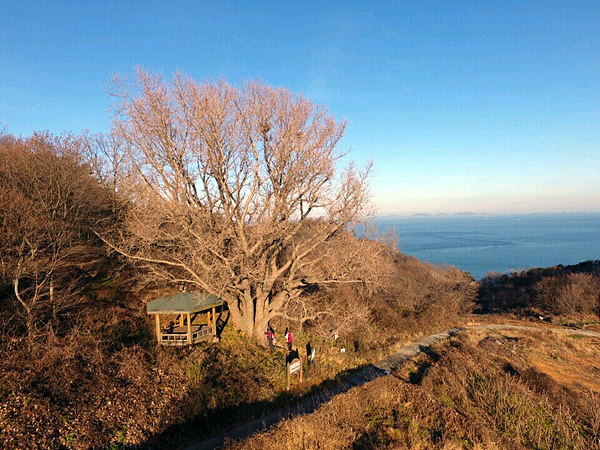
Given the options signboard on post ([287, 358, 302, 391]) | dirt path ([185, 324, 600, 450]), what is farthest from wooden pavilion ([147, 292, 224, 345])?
dirt path ([185, 324, 600, 450])

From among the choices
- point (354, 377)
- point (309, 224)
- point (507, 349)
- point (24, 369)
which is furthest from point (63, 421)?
point (507, 349)

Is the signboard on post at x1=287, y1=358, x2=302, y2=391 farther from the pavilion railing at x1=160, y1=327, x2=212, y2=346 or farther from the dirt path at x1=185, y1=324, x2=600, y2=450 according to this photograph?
the pavilion railing at x1=160, y1=327, x2=212, y2=346

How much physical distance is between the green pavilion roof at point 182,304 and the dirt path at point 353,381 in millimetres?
4606

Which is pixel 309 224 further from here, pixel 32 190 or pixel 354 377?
pixel 32 190

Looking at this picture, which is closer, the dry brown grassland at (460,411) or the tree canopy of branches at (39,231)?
the dry brown grassland at (460,411)

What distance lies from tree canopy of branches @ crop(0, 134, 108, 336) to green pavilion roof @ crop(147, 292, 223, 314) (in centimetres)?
309

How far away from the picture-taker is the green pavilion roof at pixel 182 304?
455 inches

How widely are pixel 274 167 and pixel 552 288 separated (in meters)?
36.7

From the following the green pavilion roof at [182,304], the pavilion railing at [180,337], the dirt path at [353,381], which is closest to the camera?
the dirt path at [353,381]

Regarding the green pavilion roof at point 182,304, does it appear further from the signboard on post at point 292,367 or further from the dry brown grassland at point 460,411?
the dry brown grassland at point 460,411

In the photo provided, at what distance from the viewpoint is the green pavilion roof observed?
11547 millimetres

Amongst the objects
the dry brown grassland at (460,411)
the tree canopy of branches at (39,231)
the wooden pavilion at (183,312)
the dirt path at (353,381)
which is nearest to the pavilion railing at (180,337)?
the wooden pavilion at (183,312)

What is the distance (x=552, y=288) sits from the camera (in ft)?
112

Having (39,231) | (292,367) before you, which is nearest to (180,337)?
(292,367)
